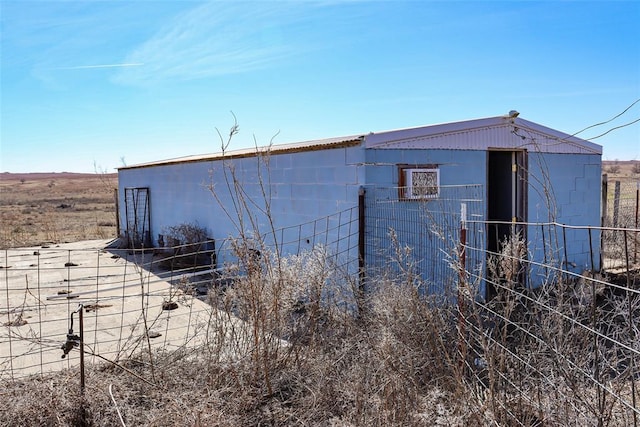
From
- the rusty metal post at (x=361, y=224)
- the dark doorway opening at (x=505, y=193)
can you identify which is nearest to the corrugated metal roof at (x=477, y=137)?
the dark doorway opening at (x=505, y=193)

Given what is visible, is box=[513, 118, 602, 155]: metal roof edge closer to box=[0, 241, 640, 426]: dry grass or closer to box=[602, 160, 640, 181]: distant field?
box=[602, 160, 640, 181]: distant field

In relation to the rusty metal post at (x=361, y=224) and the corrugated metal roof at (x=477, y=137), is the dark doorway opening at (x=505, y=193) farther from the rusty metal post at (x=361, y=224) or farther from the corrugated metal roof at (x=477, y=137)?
the rusty metal post at (x=361, y=224)

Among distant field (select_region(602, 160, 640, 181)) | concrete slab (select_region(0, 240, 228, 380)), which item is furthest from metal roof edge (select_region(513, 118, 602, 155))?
concrete slab (select_region(0, 240, 228, 380))

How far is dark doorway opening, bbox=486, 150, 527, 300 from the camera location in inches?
335

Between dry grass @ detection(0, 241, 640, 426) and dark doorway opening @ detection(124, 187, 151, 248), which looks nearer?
dry grass @ detection(0, 241, 640, 426)

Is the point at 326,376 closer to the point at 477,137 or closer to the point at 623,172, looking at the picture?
the point at 477,137

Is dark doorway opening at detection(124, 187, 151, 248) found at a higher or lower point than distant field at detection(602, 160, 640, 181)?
lower

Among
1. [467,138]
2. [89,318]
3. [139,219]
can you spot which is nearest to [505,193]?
[467,138]

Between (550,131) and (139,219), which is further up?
(550,131)

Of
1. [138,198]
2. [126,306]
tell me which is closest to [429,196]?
[126,306]

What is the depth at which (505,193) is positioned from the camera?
9234 millimetres

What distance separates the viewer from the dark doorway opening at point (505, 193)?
8.52 meters

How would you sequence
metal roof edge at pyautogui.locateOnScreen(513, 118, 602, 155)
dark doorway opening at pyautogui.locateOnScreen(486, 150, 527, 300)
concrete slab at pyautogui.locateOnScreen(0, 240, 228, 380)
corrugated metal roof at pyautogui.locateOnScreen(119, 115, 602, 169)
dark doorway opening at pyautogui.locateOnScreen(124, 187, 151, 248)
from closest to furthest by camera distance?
concrete slab at pyautogui.locateOnScreen(0, 240, 228, 380) < corrugated metal roof at pyautogui.locateOnScreen(119, 115, 602, 169) < metal roof edge at pyautogui.locateOnScreen(513, 118, 602, 155) < dark doorway opening at pyautogui.locateOnScreen(486, 150, 527, 300) < dark doorway opening at pyautogui.locateOnScreen(124, 187, 151, 248)

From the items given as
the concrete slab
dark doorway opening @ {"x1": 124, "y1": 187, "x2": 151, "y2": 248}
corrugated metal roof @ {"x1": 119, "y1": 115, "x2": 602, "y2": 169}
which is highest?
corrugated metal roof @ {"x1": 119, "y1": 115, "x2": 602, "y2": 169}
